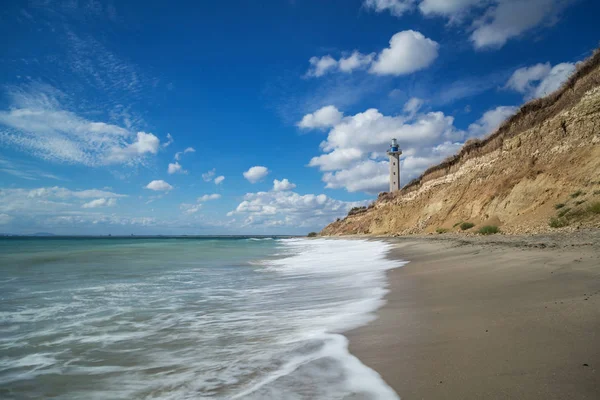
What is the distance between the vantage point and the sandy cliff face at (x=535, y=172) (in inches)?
560

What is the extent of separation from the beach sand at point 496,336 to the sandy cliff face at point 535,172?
812 cm

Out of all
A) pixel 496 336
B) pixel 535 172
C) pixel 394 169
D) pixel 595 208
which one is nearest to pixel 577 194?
pixel 595 208

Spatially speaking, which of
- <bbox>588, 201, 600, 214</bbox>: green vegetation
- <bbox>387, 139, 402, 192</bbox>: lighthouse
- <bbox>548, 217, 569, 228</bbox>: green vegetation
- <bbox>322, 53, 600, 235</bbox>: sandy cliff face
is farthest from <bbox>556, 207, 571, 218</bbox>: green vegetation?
<bbox>387, 139, 402, 192</bbox>: lighthouse

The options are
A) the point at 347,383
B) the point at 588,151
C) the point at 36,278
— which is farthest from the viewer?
the point at 588,151

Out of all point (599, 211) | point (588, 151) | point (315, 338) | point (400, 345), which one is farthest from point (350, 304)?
point (588, 151)

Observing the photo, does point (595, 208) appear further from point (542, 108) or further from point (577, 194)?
point (542, 108)

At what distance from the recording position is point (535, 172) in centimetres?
1900

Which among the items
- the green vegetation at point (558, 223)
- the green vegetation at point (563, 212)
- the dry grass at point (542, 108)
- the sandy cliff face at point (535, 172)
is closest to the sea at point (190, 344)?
the green vegetation at point (558, 223)

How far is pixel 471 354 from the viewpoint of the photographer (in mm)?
2809

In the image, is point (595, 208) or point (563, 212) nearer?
point (595, 208)

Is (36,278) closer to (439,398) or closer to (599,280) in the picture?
(439,398)

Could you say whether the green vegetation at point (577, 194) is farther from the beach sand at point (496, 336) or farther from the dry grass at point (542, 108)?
the beach sand at point (496, 336)

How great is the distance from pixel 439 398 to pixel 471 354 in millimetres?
843

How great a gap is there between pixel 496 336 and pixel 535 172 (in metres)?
20.0
